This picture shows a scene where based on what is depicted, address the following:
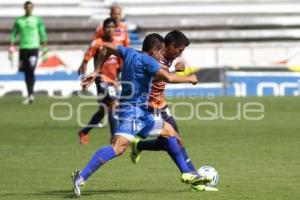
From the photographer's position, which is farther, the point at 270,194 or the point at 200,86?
the point at 200,86

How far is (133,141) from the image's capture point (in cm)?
1301

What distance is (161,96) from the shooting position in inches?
532

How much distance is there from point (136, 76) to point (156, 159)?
381cm

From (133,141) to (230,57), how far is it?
21.1 meters

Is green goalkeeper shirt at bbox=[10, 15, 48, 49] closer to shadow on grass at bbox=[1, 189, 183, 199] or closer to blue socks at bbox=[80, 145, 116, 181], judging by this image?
shadow on grass at bbox=[1, 189, 183, 199]

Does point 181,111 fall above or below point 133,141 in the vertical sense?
below

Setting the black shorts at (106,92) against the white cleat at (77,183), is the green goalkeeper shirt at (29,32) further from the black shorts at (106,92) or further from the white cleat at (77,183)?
the white cleat at (77,183)

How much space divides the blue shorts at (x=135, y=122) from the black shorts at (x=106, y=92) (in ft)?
20.3

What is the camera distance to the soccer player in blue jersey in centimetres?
1162

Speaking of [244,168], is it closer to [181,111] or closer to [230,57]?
[181,111]

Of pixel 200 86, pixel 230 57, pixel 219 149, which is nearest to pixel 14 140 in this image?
pixel 219 149

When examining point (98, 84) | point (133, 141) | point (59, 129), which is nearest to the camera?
point (133, 141)

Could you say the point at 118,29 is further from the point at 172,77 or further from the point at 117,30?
the point at 172,77

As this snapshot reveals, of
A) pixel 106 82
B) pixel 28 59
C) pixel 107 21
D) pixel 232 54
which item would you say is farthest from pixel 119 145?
pixel 232 54
